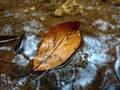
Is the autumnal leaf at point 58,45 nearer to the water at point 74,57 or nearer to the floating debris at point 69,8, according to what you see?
the water at point 74,57

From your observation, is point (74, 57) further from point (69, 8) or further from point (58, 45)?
point (69, 8)

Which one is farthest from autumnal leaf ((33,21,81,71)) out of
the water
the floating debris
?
the floating debris

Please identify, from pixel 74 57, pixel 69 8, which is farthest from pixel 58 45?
pixel 69 8

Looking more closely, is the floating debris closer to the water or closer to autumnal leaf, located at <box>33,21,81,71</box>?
the water

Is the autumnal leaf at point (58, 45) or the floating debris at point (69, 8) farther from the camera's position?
the floating debris at point (69, 8)

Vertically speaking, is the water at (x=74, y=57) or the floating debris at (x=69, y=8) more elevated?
the floating debris at (x=69, y=8)

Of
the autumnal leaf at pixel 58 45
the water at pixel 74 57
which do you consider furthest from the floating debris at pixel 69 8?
the autumnal leaf at pixel 58 45
